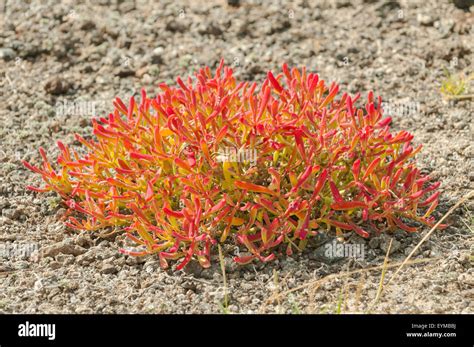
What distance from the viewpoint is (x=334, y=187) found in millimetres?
3924

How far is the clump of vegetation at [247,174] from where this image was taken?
12.9 ft

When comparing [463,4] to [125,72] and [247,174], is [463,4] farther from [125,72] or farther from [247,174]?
[247,174]

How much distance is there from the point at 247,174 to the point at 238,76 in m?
2.35

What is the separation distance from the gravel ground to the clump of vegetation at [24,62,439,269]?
143 millimetres

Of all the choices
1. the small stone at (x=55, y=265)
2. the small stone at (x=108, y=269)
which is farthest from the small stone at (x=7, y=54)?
the small stone at (x=108, y=269)

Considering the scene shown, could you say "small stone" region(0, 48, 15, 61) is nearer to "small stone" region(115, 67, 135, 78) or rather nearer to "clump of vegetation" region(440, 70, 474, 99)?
"small stone" region(115, 67, 135, 78)

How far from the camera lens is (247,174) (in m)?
3.97

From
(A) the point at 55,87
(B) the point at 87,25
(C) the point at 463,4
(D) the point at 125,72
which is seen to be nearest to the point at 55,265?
(A) the point at 55,87

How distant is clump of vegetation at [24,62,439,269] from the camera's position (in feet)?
12.9

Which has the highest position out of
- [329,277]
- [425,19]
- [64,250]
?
[425,19]

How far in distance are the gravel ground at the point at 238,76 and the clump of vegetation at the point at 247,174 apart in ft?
0.47

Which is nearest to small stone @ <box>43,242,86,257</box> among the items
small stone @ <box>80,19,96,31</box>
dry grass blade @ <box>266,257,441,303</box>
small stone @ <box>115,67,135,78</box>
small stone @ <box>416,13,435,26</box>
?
dry grass blade @ <box>266,257,441,303</box>

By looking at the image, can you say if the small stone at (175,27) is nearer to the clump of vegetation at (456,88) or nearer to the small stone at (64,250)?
the clump of vegetation at (456,88)

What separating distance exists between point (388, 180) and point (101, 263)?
1.45m
